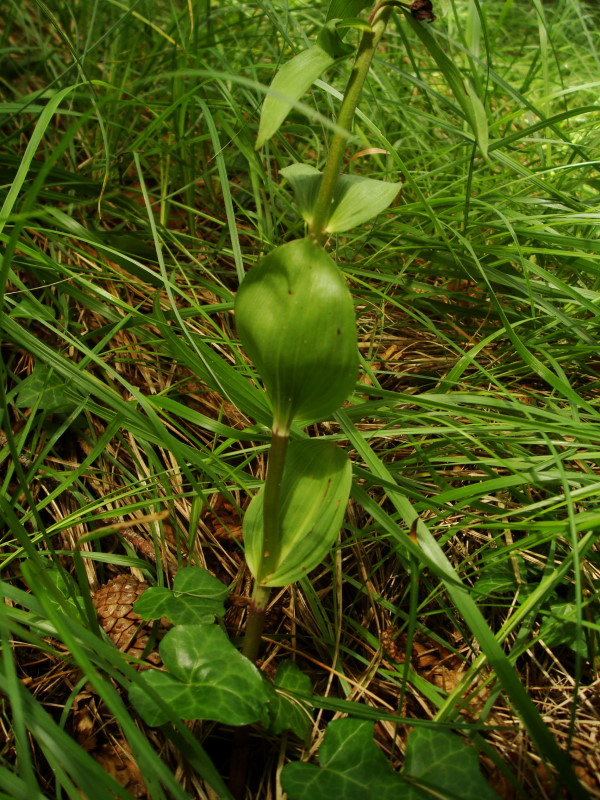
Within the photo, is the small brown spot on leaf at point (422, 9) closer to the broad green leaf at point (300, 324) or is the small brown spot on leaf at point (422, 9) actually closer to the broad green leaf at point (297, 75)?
the broad green leaf at point (297, 75)

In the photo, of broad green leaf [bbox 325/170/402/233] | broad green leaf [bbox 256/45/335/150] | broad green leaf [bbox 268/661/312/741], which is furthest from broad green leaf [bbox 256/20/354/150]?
broad green leaf [bbox 268/661/312/741]

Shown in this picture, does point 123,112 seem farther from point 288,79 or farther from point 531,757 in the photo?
point 531,757

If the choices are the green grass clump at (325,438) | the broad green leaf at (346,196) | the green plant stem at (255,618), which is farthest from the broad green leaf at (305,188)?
the green plant stem at (255,618)

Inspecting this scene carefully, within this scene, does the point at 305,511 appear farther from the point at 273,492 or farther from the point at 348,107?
the point at 348,107

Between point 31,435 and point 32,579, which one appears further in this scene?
point 31,435

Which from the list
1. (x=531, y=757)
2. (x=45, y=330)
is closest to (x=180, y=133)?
(x=45, y=330)

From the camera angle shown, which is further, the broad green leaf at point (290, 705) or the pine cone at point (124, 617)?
the pine cone at point (124, 617)
